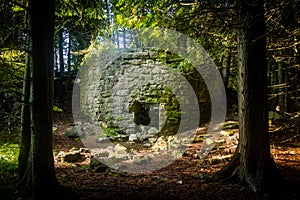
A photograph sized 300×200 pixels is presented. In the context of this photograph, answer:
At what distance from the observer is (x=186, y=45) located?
986 centimetres

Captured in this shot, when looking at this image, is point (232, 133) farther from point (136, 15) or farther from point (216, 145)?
point (136, 15)

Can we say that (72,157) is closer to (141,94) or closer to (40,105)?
(40,105)

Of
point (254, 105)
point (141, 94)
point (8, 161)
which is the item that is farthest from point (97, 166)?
point (141, 94)

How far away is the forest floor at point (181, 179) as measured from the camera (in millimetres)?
3689

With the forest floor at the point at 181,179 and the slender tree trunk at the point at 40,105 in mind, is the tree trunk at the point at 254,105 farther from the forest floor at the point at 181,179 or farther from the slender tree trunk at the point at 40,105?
the slender tree trunk at the point at 40,105

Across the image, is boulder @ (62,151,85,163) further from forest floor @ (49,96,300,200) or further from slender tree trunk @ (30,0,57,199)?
slender tree trunk @ (30,0,57,199)

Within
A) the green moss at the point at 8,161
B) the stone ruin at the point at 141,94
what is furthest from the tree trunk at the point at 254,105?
the stone ruin at the point at 141,94

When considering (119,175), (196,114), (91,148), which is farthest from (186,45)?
(119,175)

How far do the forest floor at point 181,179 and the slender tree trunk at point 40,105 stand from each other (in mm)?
558

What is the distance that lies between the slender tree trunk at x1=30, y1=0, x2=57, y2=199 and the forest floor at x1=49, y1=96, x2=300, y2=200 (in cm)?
56

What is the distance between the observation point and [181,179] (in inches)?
186

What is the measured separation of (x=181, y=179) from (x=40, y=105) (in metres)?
2.86

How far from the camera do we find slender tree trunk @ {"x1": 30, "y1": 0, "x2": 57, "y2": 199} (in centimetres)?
314

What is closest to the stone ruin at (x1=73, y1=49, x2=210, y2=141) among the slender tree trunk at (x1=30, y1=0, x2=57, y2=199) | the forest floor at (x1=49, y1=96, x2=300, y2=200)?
the forest floor at (x1=49, y1=96, x2=300, y2=200)
